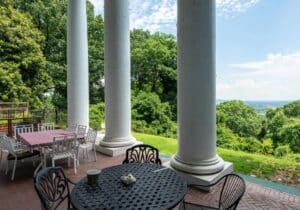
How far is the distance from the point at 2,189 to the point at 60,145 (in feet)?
4.20

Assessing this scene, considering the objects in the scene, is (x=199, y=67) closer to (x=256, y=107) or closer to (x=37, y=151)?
(x=37, y=151)

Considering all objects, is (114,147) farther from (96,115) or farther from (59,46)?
(59,46)

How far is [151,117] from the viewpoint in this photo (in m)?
13.9

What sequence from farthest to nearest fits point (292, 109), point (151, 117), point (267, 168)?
1. point (151, 117)
2. point (292, 109)
3. point (267, 168)

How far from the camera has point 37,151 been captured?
574 centimetres

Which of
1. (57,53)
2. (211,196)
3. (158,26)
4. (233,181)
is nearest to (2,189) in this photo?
(211,196)

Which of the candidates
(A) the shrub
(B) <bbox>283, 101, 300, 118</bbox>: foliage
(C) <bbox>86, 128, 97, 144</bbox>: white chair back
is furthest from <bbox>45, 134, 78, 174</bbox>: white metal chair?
(B) <bbox>283, 101, 300, 118</bbox>: foliage

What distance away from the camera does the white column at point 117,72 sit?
654cm

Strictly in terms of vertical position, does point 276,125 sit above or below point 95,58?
below

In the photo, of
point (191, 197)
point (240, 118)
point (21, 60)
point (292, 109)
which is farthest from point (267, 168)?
point (21, 60)

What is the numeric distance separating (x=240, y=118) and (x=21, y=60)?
12.2 metres

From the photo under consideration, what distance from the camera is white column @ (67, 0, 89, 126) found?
7.99m

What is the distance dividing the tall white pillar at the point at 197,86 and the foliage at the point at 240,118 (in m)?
8.12

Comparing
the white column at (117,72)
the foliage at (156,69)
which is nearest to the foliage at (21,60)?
the foliage at (156,69)
